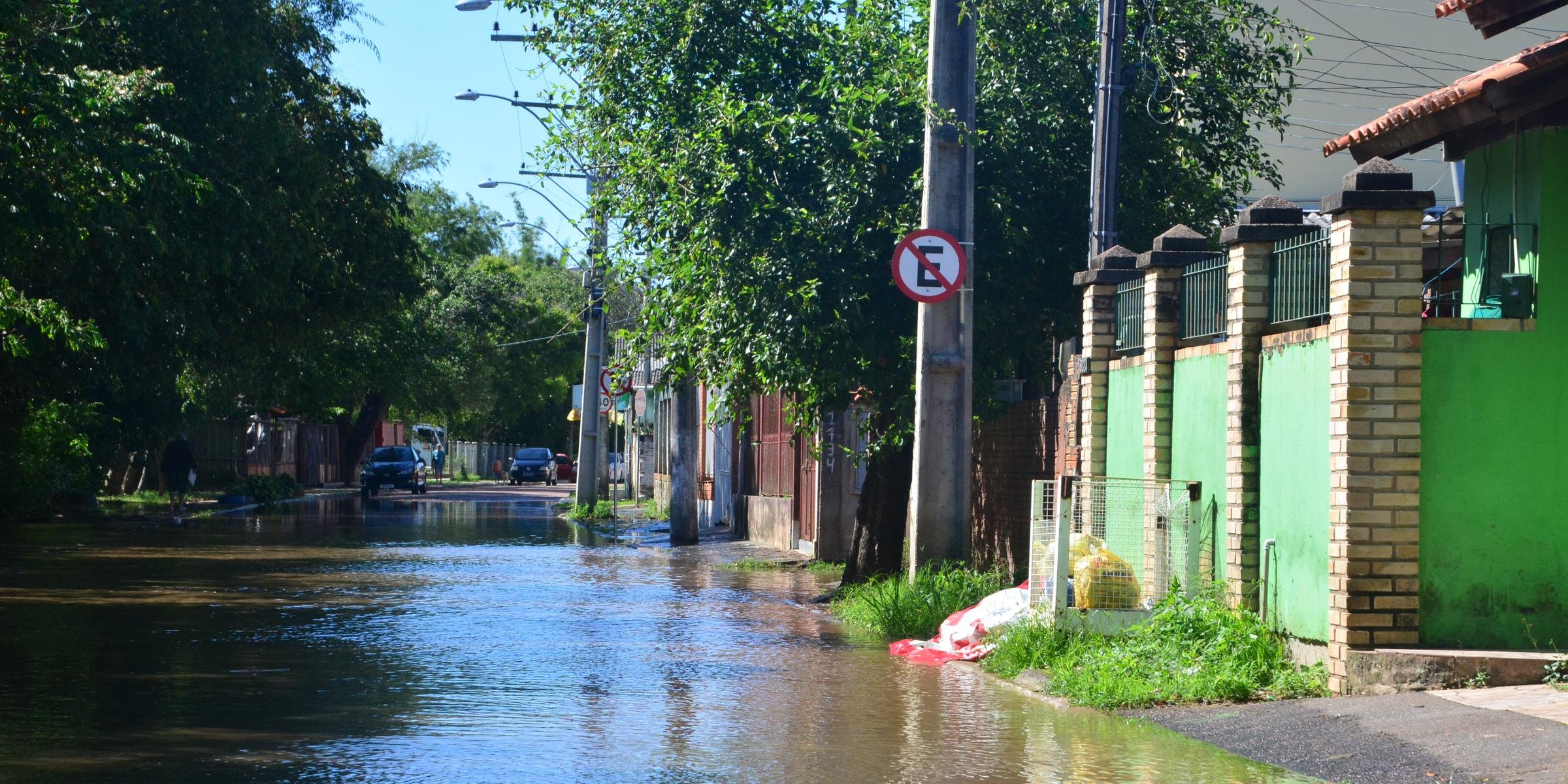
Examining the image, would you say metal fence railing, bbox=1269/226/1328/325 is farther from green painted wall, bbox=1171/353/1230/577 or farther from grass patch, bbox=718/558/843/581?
grass patch, bbox=718/558/843/581

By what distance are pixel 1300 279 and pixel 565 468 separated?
74.1 m

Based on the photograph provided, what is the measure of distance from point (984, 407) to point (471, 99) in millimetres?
20033

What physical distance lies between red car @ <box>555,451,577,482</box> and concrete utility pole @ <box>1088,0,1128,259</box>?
6920 centimetres

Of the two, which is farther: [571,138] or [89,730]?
[571,138]

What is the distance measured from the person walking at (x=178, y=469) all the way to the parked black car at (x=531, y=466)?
3643cm

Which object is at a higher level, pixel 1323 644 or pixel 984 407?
pixel 984 407

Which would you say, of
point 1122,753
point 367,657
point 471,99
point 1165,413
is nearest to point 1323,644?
point 1122,753

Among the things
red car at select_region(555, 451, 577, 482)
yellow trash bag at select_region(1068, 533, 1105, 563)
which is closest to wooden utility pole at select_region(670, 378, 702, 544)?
yellow trash bag at select_region(1068, 533, 1105, 563)

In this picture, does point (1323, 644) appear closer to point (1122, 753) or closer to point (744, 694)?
point (1122, 753)

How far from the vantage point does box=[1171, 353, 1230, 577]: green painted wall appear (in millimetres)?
11492

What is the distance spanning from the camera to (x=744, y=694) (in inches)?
409

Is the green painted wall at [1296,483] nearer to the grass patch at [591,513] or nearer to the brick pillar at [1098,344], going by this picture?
the brick pillar at [1098,344]

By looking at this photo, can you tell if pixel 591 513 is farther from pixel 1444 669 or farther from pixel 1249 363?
pixel 1444 669

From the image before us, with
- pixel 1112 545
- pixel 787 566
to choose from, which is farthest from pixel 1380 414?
pixel 787 566
